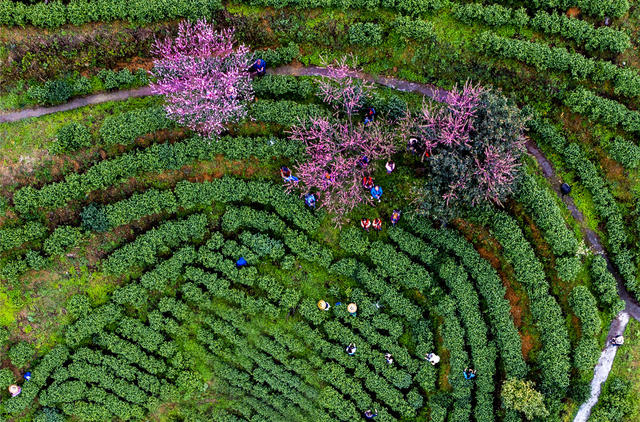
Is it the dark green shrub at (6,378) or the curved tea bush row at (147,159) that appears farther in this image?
the dark green shrub at (6,378)

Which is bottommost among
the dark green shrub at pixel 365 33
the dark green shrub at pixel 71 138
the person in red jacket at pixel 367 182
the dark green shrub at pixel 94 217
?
the dark green shrub at pixel 94 217

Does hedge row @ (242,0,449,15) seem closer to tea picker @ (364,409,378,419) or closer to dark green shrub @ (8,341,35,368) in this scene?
tea picker @ (364,409,378,419)

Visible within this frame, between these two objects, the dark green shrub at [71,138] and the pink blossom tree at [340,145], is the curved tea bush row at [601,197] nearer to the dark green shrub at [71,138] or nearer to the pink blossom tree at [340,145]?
the pink blossom tree at [340,145]

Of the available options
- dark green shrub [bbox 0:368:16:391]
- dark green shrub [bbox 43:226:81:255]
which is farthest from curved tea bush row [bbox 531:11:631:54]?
dark green shrub [bbox 0:368:16:391]

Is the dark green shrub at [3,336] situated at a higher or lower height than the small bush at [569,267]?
lower

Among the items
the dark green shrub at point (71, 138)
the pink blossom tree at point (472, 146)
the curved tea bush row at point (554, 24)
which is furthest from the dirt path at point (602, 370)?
the dark green shrub at point (71, 138)

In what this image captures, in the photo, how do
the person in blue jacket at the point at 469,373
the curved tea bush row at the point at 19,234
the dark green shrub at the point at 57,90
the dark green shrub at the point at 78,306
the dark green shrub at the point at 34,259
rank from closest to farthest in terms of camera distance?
1. the person in blue jacket at the point at 469,373
2. the dark green shrub at the point at 57,90
3. the curved tea bush row at the point at 19,234
4. the dark green shrub at the point at 34,259
5. the dark green shrub at the point at 78,306

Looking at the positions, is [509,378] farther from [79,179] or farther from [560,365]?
[79,179]

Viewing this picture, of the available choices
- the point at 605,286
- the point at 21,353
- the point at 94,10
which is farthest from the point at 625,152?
the point at 21,353
